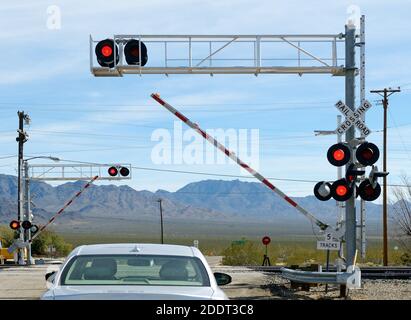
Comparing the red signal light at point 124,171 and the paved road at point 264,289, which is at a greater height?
the red signal light at point 124,171

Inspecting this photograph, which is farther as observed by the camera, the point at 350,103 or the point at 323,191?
the point at 350,103

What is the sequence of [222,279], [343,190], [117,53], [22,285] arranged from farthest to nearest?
[22,285]
[117,53]
[343,190]
[222,279]

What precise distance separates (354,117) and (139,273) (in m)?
11.7

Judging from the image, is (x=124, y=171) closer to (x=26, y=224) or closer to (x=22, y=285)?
(x=26, y=224)

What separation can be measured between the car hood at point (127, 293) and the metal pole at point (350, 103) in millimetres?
12188

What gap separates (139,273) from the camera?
917cm

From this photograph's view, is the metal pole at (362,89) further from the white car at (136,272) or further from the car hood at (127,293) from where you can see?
the car hood at (127,293)

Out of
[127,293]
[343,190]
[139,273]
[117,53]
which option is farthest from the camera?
[117,53]

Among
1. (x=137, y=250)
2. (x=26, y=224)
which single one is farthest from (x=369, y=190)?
(x=26, y=224)

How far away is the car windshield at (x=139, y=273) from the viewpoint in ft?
28.3

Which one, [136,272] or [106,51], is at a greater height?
[106,51]

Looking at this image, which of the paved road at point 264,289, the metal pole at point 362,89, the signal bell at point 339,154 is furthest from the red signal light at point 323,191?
the paved road at point 264,289
